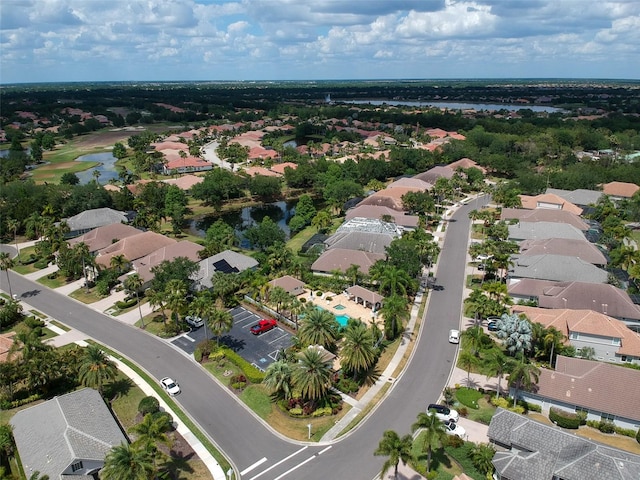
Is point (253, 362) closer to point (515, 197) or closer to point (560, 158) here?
point (515, 197)

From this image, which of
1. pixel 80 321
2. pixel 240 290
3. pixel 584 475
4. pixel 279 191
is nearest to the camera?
pixel 584 475

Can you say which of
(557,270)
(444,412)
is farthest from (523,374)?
(557,270)

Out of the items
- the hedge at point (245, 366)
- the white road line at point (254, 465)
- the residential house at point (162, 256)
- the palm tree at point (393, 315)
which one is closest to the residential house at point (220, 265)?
the residential house at point (162, 256)

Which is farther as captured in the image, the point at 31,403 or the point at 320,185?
the point at 320,185

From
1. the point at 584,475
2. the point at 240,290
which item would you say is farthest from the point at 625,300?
the point at 240,290

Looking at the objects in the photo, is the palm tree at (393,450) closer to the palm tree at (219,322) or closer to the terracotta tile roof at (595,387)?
the terracotta tile roof at (595,387)

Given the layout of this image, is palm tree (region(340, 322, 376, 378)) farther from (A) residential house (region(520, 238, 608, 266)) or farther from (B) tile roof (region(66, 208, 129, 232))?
(B) tile roof (region(66, 208, 129, 232))
